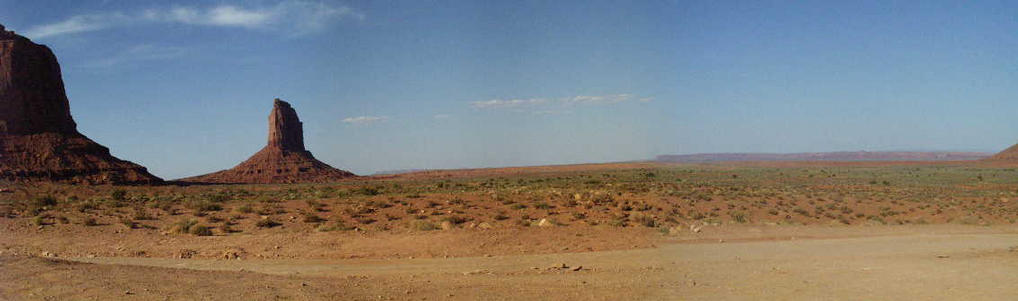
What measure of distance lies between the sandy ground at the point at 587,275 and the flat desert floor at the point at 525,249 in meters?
0.05

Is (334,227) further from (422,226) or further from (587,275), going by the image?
(587,275)

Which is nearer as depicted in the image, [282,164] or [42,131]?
[42,131]

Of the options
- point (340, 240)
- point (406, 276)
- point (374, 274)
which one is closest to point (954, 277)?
point (406, 276)

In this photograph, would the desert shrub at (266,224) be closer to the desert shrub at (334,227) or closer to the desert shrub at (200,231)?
the desert shrub at (200,231)

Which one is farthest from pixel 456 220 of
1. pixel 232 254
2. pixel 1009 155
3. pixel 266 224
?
pixel 1009 155

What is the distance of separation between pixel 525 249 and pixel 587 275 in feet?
17.0

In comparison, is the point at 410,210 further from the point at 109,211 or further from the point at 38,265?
the point at 38,265

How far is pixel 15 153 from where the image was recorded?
2559 inches

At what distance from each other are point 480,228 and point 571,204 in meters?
8.41

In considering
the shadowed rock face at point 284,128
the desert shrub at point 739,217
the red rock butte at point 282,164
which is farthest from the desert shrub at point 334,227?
the shadowed rock face at point 284,128

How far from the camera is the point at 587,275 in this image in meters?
13.9

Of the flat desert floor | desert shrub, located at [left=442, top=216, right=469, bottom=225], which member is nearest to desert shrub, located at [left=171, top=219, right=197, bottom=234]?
the flat desert floor

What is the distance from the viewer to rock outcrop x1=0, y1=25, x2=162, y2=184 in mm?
64562

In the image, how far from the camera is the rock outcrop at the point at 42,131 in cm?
6456
